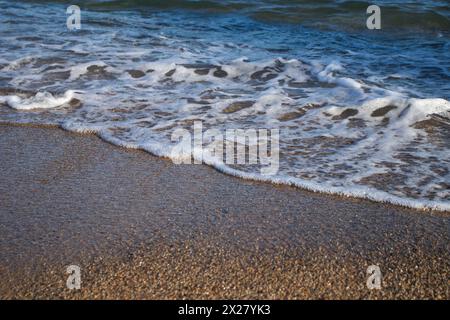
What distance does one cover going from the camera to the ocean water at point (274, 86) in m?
3.06

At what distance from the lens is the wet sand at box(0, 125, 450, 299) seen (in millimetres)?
2021

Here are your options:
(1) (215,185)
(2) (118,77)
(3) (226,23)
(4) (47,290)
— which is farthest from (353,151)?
(3) (226,23)

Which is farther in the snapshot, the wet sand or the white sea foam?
the white sea foam

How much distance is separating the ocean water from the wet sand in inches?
9.3

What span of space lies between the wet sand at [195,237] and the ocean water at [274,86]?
235 millimetres

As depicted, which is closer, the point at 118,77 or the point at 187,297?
the point at 187,297

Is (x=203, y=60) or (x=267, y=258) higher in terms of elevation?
(x=203, y=60)

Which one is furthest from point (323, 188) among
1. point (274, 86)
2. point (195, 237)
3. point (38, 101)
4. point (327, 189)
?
point (38, 101)

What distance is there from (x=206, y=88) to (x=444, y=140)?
2.00 m

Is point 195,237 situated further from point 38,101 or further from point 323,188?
point 38,101

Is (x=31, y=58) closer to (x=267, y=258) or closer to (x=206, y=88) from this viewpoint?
(x=206, y=88)

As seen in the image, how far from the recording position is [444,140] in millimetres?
3387
